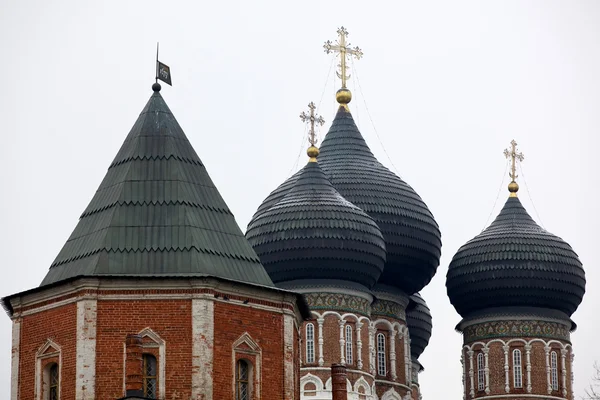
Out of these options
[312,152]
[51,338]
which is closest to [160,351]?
[51,338]

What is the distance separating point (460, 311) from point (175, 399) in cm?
3016

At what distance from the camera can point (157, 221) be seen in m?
41.5

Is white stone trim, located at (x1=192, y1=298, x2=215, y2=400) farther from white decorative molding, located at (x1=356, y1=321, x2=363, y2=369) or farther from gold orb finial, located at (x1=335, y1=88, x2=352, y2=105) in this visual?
gold orb finial, located at (x1=335, y1=88, x2=352, y2=105)

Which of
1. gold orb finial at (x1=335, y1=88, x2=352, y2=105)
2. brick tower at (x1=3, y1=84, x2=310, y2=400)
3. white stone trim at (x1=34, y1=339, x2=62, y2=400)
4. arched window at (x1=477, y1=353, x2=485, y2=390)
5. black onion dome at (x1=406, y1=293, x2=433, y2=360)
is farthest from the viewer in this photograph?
black onion dome at (x1=406, y1=293, x2=433, y2=360)

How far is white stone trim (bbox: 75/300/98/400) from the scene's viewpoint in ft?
129

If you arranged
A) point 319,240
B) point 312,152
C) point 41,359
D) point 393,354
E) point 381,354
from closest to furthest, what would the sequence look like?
1. point 41,359
2. point 319,240
3. point 312,152
4. point 381,354
5. point 393,354

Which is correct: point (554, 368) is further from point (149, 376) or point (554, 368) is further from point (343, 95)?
point (149, 376)

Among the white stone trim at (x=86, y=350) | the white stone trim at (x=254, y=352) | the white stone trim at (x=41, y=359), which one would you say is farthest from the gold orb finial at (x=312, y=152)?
the white stone trim at (x=86, y=350)

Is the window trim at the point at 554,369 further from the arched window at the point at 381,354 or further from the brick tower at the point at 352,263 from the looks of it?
the arched window at the point at 381,354

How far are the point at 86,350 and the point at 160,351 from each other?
150 centimetres

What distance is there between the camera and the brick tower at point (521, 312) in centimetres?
6656

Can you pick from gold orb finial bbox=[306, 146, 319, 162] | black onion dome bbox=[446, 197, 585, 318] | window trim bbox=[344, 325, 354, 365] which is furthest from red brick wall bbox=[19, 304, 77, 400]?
black onion dome bbox=[446, 197, 585, 318]

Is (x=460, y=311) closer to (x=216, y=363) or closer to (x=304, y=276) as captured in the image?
(x=304, y=276)

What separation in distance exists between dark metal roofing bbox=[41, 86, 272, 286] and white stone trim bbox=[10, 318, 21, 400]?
112 cm
